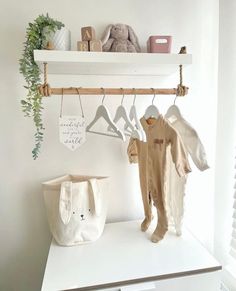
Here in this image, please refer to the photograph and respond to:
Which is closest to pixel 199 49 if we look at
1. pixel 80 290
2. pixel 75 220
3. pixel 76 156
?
pixel 76 156

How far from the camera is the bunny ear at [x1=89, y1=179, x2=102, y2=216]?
3.24 feet

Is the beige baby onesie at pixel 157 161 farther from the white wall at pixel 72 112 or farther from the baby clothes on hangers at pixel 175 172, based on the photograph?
the white wall at pixel 72 112

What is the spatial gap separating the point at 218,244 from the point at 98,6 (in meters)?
1.33

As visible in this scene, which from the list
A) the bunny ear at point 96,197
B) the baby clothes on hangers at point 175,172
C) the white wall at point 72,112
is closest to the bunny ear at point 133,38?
the white wall at point 72,112

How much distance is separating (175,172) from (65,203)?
1.60 ft

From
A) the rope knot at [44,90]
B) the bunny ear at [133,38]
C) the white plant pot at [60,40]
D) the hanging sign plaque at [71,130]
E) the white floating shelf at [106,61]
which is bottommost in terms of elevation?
the hanging sign plaque at [71,130]

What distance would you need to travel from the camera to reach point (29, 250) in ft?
3.83

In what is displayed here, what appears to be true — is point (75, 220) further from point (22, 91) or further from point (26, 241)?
point (22, 91)

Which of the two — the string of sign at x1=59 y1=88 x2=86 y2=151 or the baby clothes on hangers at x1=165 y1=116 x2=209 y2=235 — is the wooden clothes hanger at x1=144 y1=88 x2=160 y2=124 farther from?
the string of sign at x1=59 y1=88 x2=86 y2=151

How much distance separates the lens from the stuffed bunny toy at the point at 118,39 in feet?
3.28

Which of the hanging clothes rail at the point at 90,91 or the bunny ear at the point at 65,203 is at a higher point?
the hanging clothes rail at the point at 90,91

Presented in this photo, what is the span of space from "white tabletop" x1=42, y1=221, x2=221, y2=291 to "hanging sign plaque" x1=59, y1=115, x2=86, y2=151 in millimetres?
429

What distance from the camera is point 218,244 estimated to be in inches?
50.3

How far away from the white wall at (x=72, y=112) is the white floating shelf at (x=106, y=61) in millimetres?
115
